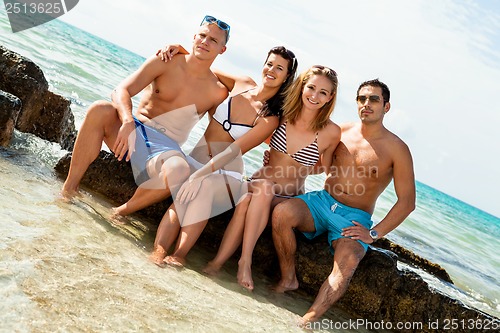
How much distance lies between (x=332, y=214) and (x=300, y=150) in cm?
66

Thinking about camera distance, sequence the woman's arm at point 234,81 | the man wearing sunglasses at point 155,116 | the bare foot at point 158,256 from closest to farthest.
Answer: the bare foot at point 158,256
the man wearing sunglasses at point 155,116
the woman's arm at point 234,81

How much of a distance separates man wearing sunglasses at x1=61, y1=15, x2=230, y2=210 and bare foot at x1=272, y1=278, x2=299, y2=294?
1.33m

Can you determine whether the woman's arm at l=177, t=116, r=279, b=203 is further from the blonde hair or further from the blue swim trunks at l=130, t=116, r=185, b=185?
the blue swim trunks at l=130, t=116, r=185, b=185

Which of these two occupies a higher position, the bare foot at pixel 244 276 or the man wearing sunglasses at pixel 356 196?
the man wearing sunglasses at pixel 356 196

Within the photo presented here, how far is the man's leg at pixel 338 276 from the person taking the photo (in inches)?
173

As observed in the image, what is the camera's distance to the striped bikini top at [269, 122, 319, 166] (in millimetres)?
4957

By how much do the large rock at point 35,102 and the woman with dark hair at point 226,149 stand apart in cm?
220

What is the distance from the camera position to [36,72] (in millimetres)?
6602

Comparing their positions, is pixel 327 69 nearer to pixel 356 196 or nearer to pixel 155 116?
pixel 356 196

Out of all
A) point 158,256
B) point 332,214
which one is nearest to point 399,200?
point 332,214

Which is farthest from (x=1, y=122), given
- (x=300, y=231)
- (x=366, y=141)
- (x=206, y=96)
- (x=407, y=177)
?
(x=407, y=177)

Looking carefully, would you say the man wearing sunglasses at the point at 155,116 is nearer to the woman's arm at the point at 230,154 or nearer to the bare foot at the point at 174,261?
the woman's arm at the point at 230,154

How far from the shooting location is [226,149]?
4805 mm

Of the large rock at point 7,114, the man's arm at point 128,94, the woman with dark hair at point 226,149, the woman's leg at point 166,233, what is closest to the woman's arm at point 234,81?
the woman with dark hair at point 226,149
